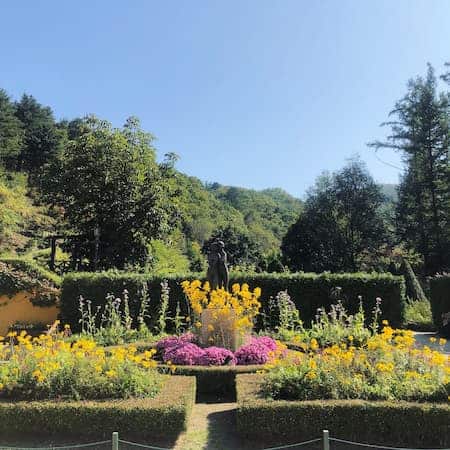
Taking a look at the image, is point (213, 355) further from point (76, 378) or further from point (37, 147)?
point (37, 147)

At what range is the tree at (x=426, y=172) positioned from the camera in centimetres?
3127

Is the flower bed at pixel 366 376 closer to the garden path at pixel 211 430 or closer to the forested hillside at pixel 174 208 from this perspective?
the garden path at pixel 211 430

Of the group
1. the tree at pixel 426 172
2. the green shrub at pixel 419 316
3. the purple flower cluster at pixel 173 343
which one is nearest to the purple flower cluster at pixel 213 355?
the purple flower cluster at pixel 173 343

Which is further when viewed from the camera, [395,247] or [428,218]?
[395,247]

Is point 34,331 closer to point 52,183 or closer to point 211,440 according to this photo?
point 52,183

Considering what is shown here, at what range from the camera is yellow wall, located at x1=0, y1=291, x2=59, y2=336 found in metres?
16.9

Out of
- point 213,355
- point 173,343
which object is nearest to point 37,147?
point 173,343

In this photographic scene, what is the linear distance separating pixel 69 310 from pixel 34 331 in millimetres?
1735

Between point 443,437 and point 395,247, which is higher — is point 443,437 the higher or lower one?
the lower one

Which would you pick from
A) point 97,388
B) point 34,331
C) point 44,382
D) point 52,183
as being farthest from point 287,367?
point 52,183

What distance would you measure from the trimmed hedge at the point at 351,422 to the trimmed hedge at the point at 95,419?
0.78m

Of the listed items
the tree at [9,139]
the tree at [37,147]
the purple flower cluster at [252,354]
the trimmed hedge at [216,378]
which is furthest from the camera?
the tree at [37,147]

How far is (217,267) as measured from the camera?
1039cm

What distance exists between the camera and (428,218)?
105ft
